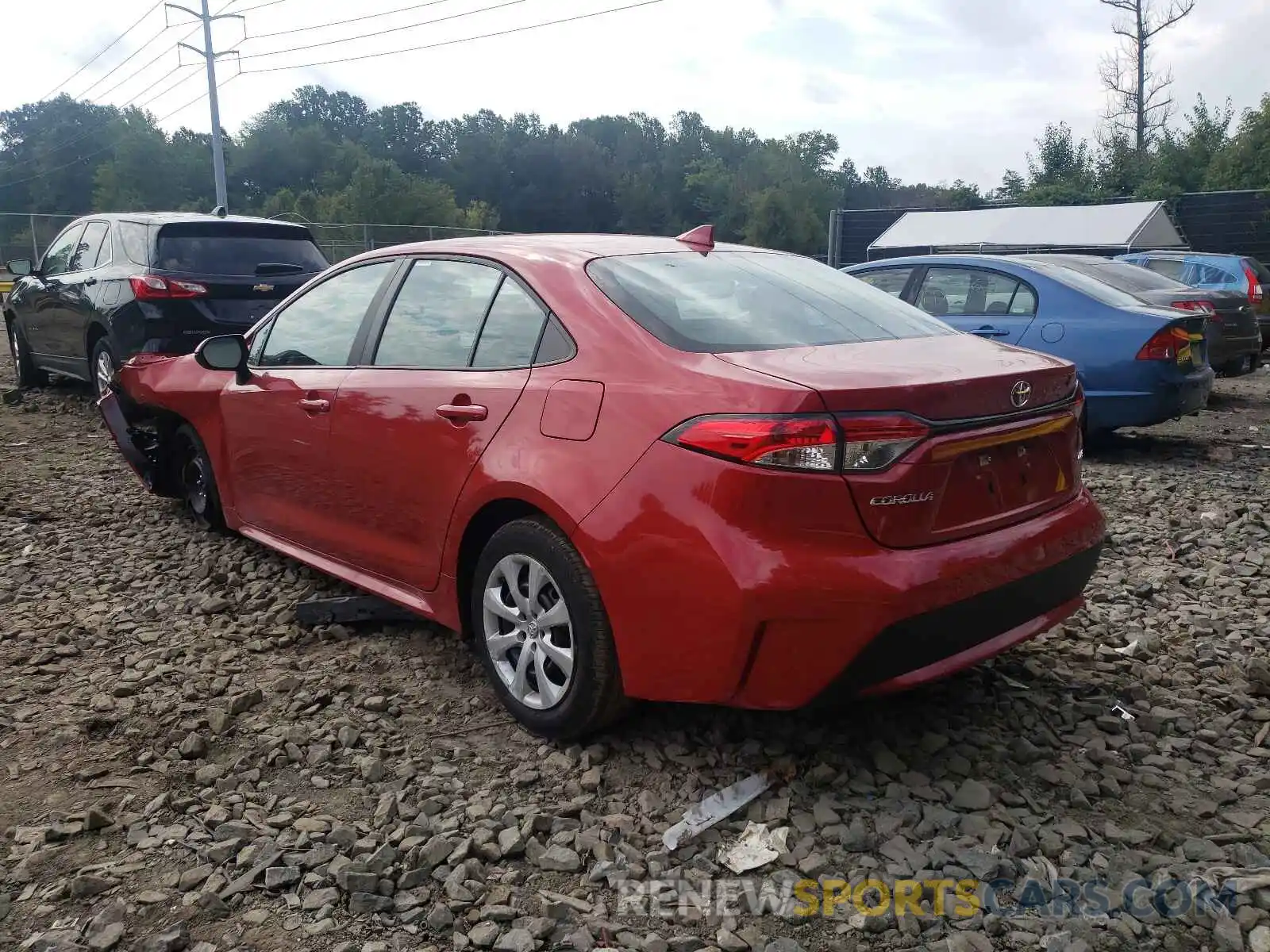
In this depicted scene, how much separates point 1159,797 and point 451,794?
1985mm

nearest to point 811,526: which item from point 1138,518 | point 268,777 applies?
point 268,777

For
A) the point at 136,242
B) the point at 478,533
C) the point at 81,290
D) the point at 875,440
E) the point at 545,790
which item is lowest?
the point at 545,790

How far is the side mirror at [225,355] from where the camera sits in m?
4.44

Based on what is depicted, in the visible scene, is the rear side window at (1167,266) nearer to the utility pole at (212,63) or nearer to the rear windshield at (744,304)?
the rear windshield at (744,304)

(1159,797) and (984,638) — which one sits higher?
(984,638)

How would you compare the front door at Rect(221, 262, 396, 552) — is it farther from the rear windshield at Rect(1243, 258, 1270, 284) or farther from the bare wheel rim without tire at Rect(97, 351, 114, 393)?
the rear windshield at Rect(1243, 258, 1270, 284)

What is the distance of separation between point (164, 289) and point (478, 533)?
533 centimetres

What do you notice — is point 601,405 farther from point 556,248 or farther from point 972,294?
point 972,294

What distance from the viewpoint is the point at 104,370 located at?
8.11m

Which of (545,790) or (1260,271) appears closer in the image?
(545,790)

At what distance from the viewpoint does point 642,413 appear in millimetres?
2734

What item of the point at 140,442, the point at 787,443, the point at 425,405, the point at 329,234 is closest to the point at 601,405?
the point at 787,443

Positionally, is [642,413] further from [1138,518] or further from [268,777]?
[1138,518]

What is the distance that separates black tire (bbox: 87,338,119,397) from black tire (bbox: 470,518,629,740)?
5935mm
